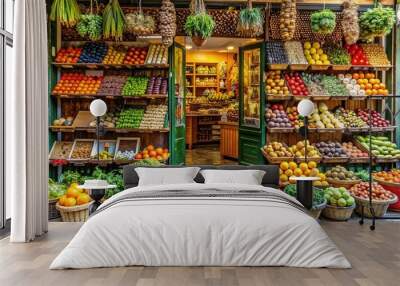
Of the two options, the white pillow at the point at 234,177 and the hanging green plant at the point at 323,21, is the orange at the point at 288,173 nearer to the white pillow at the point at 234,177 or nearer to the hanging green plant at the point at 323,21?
the white pillow at the point at 234,177

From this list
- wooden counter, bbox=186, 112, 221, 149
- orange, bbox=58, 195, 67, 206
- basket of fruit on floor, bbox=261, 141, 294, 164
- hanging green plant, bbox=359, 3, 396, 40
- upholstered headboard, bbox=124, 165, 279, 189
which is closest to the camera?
upholstered headboard, bbox=124, 165, 279, 189

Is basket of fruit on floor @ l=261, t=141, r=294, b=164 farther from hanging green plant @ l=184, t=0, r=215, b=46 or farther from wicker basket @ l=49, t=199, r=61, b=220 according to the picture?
wicker basket @ l=49, t=199, r=61, b=220

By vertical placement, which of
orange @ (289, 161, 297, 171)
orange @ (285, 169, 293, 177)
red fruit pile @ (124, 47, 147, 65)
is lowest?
orange @ (285, 169, 293, 177)

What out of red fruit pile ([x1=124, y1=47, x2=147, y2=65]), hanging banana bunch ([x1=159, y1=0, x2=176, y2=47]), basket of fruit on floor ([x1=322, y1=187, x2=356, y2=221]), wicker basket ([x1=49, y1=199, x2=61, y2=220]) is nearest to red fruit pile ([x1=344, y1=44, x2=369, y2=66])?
basket of fruit on floor ([x1=322, y1=187, x2=356, y2=221])

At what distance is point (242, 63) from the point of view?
9.19m

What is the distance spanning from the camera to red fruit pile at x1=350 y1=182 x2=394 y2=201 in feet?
22.9

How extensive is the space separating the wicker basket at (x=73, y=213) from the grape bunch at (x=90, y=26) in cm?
269

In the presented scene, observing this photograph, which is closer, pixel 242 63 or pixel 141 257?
pixel 141 257

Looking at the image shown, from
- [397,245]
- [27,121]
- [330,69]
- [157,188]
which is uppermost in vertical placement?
[330,69]

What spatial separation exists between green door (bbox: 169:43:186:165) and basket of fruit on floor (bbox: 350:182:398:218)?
9.60 feet

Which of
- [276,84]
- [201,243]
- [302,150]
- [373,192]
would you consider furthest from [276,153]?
[201,243]

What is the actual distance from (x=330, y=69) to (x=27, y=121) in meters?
5.28

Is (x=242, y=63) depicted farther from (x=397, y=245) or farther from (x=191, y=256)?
(x=191, y=256)

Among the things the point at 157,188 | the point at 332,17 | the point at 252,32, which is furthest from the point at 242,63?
the point at 157,188
